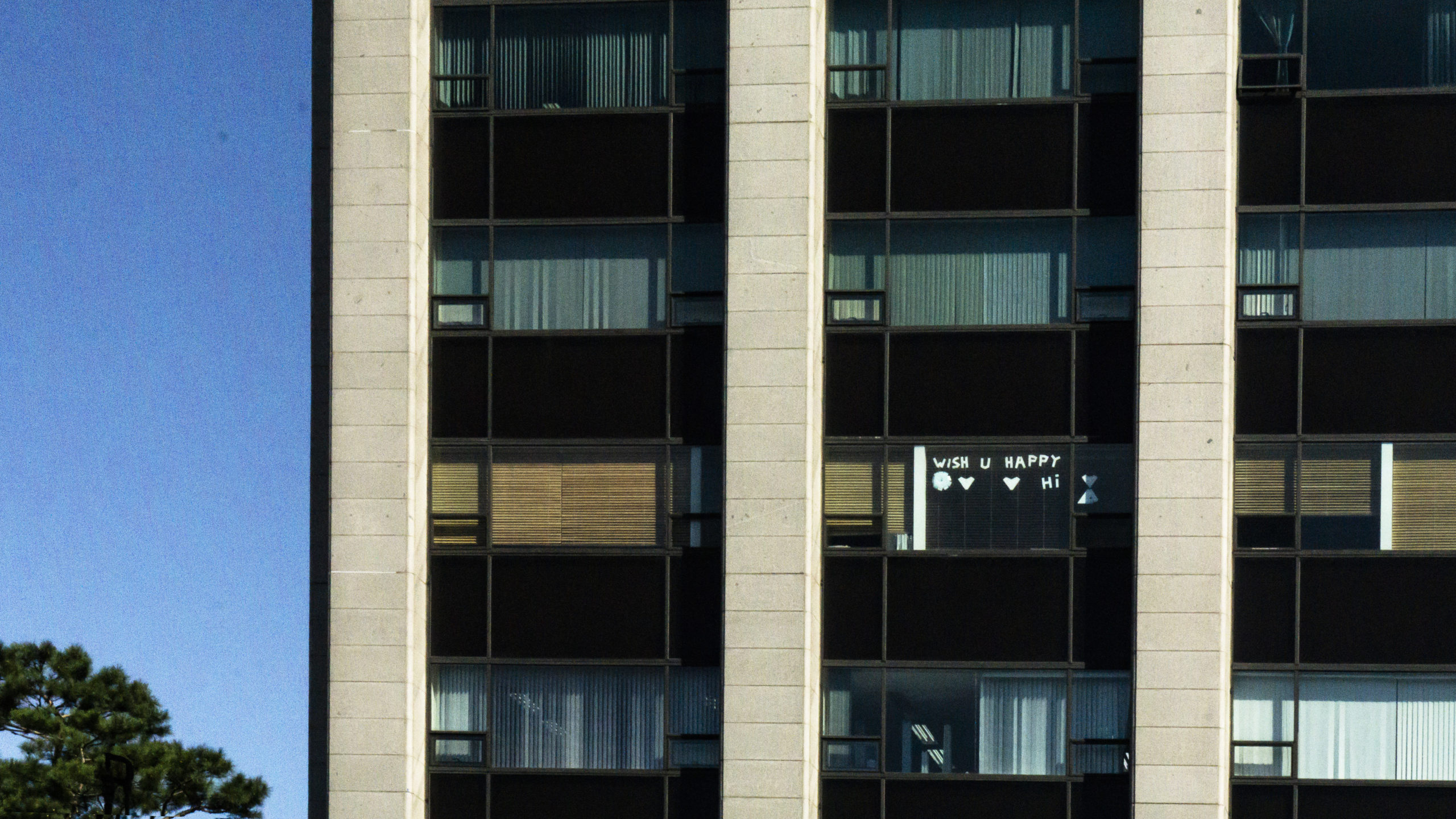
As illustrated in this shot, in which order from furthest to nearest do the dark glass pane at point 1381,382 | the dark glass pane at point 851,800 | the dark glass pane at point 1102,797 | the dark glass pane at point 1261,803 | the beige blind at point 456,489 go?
the beige blind at point 456,489, the dark glass pane at point 851,800, the dark glass pane at point 1381,382, the dark glass pane at point 1102,797, the dark glass pane at point 1261,803

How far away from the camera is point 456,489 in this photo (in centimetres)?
3253

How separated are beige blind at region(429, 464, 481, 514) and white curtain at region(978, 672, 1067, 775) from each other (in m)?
8.02

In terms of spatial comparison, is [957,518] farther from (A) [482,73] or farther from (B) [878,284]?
(A) [482,73]

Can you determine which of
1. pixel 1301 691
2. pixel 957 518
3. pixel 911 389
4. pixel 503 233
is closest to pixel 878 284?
pixel 911 389

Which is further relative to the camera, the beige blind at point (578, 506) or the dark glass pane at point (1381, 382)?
the beige blind at point (578, 506)

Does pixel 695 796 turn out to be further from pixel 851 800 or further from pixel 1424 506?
pixel 1424 506

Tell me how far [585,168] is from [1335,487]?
11884 millimetres

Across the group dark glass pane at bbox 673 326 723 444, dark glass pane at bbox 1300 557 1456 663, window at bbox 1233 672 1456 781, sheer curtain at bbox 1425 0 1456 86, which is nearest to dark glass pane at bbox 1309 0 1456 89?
sheer curtain at bbox 1425 0 1456 86

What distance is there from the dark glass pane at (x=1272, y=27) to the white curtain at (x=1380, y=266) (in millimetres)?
2523

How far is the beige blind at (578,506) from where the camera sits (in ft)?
105

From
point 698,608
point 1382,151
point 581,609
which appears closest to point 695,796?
point 698,608

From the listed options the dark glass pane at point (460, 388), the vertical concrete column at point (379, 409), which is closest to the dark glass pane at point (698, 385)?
the dark glass pane at point (460, 388)

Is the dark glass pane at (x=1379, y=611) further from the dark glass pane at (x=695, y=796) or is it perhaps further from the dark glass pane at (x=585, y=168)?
the dark glass pane at (x=585, y=168)

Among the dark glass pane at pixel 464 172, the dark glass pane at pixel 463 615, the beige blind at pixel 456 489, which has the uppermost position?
the dark glass pane at pixel 464 172
